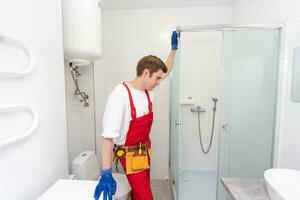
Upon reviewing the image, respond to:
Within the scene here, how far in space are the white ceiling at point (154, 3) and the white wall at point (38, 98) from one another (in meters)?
1.18

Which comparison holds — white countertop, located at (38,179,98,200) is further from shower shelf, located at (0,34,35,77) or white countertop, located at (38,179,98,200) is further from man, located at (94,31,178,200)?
shower shelf, located at (0,34,35,77)

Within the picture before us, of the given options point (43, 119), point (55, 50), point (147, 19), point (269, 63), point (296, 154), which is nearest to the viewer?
point (43, 119)

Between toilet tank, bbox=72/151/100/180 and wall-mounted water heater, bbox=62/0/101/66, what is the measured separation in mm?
924

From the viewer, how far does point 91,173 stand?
183 centimetres

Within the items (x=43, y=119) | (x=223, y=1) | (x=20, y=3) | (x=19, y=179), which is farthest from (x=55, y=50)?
(x=223, y=1)

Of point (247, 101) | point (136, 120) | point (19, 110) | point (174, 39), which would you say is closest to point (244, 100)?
point (247, 101)

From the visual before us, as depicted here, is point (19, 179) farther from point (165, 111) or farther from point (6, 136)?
point (165, 111)

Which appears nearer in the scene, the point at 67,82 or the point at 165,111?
the point at 67,82

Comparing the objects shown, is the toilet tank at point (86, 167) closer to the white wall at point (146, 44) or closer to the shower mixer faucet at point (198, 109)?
the white wall at point (146, 44)

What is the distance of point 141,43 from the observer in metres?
2.49

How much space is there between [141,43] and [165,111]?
96 cm

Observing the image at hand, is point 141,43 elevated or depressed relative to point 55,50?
elevated

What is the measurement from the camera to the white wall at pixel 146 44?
2.43 meters

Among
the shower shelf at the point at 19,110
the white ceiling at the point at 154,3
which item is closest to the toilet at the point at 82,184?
the shower shelf at the point at 19,110
